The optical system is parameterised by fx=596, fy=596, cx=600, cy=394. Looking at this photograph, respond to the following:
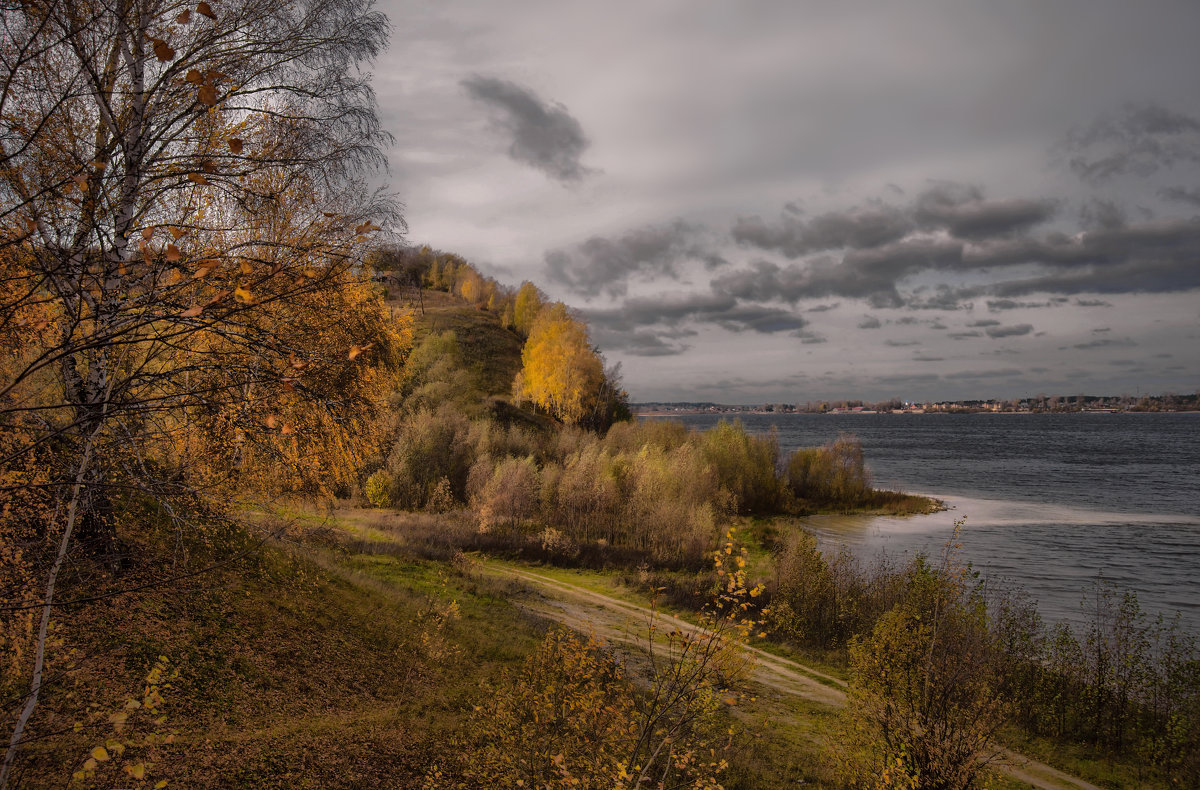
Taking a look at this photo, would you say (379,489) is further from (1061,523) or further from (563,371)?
(1061,523)

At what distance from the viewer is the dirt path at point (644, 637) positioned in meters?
18.7

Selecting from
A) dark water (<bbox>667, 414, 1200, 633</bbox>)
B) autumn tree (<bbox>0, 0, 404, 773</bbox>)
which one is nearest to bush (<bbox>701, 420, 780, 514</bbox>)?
dark water (<bbox>667, 414, 1200, 633</bbox>)

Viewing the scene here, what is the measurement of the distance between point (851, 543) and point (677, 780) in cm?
3922

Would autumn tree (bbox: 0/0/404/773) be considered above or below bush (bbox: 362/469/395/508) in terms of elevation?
above

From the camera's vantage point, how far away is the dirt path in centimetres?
1872

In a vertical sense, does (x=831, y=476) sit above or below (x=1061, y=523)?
above

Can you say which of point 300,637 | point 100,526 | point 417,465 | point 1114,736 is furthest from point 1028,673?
point 417,465

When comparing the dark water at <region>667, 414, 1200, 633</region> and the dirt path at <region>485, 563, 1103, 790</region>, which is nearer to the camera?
the dirt path at <region>485, 563, 1103, 790</region>

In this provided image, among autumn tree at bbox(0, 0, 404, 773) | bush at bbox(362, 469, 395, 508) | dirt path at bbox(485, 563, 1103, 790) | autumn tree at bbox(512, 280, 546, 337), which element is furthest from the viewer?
autumn tree at bbox(512, 280, 546, 337)

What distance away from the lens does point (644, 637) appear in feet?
78.0

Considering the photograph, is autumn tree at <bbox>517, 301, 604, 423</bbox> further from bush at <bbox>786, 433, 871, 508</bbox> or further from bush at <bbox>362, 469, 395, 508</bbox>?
bush at <bbox>362, 469, 395, 508</bbox>

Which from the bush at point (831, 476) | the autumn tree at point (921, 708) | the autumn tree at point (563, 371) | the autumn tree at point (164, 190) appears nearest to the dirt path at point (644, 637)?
the autumn tree at point (921, 708)

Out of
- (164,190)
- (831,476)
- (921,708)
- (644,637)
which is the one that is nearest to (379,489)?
(644,637)

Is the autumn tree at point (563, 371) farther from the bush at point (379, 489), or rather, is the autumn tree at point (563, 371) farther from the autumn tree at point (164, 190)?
the autumn tree at point (164, 190)
